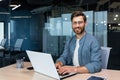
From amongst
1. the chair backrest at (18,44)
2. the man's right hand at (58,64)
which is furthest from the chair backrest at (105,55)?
the chair backrest at (18,44)

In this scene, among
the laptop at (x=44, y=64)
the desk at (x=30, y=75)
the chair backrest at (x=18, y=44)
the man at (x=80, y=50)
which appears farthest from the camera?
the chair backrest at (x=18, y=44)

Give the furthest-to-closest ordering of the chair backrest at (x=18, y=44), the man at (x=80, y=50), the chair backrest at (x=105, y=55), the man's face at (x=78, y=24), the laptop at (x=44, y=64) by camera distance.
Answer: the chair backrest at (x=18, y=44), the chair backrest at (x=105, y=55), the man's face at (x=78, y=24), the man at (x=80, y=50), the laptop at (x=44, y=64)

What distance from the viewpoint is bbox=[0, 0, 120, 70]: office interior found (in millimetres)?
6438

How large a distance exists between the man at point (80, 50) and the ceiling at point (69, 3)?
3969 millimetres

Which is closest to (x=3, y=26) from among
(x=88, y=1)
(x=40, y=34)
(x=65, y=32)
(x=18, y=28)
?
(x=18, y=28)

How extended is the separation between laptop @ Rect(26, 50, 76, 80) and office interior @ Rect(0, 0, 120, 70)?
436 cm

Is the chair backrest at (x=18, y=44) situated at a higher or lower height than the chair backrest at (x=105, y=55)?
lower

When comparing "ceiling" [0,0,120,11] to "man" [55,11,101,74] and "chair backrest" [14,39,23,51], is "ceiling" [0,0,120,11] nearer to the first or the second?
"chair backrest" [14,39,23,51]

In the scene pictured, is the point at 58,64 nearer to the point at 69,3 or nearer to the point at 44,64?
the point at 44,64

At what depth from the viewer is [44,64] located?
2045 millimetres

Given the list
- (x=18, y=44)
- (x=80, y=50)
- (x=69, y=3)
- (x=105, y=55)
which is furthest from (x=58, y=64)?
(x=18, y=44)

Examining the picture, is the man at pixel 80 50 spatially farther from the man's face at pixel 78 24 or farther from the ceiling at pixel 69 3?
the ceiling at pixel 69 3

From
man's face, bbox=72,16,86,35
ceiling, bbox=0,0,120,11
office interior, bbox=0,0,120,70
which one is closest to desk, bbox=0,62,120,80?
man's face, bbox=72,16,86,35

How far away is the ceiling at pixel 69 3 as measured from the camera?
251 inches
